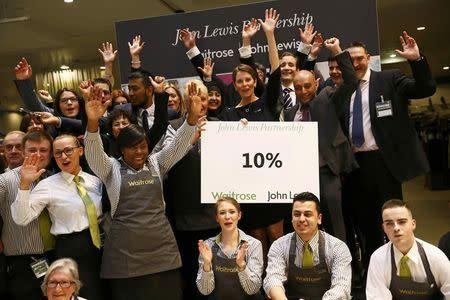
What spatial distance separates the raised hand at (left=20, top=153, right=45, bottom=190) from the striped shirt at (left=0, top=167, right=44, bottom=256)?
282 mm

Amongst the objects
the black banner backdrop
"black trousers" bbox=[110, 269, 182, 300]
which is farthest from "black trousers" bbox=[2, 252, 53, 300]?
the black banner backdrop

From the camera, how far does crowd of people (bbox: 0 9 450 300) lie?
339 centimetres

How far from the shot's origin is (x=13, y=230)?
3.64 m

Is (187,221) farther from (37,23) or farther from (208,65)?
(37,23)

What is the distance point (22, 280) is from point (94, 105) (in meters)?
1.22

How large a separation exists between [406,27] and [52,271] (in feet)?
29.1

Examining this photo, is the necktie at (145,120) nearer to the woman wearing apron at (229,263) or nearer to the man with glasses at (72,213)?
the man with glasses at (72,213)

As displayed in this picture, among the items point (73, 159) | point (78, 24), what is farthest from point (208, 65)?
point (78, 24)

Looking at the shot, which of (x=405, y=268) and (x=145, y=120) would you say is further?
(x=145, y=120)

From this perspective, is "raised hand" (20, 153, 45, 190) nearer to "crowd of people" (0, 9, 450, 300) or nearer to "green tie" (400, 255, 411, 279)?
"crowd of people" (0, 9, 450, 300)

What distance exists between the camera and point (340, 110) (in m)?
3.97

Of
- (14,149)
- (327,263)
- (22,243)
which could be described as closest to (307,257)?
(327,263)

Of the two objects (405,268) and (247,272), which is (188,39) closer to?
(247,272)

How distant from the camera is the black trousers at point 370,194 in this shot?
405 centimetres
